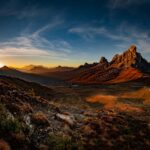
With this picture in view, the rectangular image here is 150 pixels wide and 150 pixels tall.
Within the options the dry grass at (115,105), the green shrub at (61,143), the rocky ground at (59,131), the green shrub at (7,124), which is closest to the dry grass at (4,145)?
the rocky ground at (59,131)

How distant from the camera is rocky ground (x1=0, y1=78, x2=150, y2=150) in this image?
10461 millimetres

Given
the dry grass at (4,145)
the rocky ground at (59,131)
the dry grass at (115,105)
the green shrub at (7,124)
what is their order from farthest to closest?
the dry grass at (115,105) → the rocky ground at (59,131) → the green shrub at (7,124) → the dry grass at (4,145)

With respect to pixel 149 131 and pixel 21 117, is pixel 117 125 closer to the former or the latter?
pixel 149 131

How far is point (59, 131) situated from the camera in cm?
1338

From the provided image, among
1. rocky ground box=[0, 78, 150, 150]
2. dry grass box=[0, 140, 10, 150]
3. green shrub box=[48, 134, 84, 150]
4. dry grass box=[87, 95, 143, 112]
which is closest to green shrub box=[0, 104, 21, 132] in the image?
rocky ground box=[0, 78, 150, 150]

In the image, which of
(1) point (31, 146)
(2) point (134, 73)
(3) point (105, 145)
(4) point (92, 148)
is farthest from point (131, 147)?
(2) point (134, 73)

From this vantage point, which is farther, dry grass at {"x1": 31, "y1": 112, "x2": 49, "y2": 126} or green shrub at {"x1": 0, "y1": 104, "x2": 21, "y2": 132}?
dry grass at {"x1": 31, "y1": 112, "x2": 49, "y2": 126}

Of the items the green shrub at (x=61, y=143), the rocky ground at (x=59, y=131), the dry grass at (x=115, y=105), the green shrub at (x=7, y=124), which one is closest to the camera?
the green shrub at (x=7, y=124)

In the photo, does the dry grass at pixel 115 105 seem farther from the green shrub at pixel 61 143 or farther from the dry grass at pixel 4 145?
the dry grass at pixel 4 145

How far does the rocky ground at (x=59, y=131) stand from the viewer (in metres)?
10.5

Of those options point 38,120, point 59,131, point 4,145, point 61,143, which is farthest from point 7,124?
point 59,131

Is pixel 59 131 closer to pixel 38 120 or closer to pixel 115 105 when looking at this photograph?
pixel 38 120

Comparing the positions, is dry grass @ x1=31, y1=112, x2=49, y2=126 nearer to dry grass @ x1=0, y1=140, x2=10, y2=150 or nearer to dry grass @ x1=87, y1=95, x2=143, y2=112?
dry grass @ x1=0, y1=140, x2=10, y2=150

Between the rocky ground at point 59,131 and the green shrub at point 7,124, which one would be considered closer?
the green shrub at point 7,124
